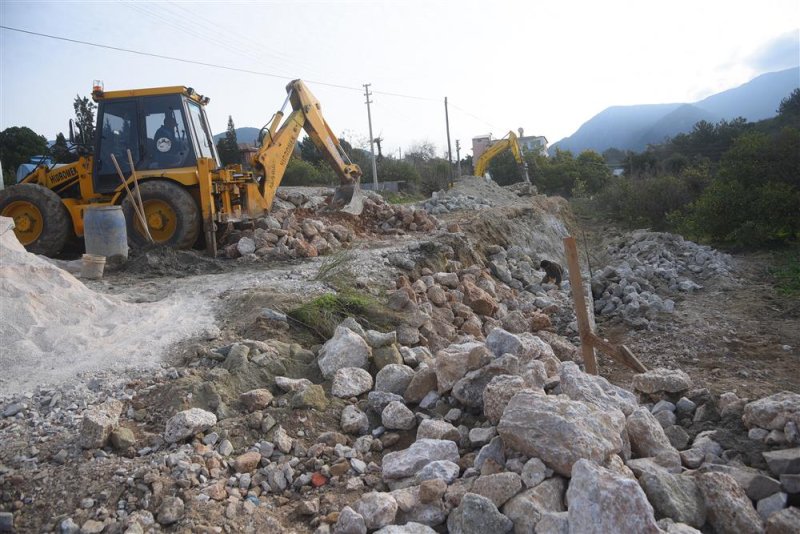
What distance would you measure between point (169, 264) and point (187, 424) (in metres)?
4.80

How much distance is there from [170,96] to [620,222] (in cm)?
1590

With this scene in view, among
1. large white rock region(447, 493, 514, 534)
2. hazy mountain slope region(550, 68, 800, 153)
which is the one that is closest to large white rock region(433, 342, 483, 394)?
large white rock region(447, 493, 514, 534)

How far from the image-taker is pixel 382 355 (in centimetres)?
440

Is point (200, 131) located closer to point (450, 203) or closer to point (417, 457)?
point (417, 457)

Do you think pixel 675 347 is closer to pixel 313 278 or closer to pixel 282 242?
pixel 313 278

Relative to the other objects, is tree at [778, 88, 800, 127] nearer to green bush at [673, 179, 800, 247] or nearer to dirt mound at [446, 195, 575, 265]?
dirt mound at [446, 195, 575, 265]

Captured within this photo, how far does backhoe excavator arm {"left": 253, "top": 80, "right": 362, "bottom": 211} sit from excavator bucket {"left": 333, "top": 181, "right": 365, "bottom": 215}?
0.20 meters

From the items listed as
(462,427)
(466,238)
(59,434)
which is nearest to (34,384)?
(59,434)

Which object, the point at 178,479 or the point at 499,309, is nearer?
the point at 178,479

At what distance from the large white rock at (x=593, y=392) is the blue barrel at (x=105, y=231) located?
6.12 metres

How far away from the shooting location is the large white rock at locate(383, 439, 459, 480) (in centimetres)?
307

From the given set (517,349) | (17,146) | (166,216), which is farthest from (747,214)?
(17,146)

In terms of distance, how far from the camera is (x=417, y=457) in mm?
3107

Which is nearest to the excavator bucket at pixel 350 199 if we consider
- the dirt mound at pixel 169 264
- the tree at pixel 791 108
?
the dirt mound at pixel 169 264
